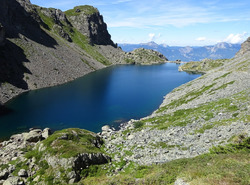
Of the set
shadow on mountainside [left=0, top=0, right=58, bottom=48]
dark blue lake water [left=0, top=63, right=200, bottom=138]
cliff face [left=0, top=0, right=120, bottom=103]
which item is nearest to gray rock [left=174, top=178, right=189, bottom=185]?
dark blue lake water [left=0, top=63, right=200, bottom=138]

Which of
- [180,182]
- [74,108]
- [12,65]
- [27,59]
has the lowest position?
[74,108]

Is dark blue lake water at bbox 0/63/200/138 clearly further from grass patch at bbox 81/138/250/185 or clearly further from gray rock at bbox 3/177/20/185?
grass patch at bbox 81/138/250/185

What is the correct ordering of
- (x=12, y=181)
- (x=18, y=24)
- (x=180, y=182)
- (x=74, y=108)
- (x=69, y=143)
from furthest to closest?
(x=18, y=24) < (x=74, y=108) < (x=69, y=143) < (x=12, y=181) < (x=180, y=182)

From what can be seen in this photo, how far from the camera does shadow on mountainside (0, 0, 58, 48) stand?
13835 cm

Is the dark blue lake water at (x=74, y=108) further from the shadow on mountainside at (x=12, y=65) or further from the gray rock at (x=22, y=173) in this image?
the gray rock at (x=22, y=173)

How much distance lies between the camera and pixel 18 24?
155 metres

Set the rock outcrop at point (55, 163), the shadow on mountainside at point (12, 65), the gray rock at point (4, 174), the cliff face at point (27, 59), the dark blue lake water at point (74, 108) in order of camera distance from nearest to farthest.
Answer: the rock outcrop at point (55, 163), the gray rock at point (4, 174), the dark blue lake water at point (74, 108), the shadow on mountainside at point (12, 65), the cliff face at point (27, 59)

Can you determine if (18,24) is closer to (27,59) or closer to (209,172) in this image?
(27,59)

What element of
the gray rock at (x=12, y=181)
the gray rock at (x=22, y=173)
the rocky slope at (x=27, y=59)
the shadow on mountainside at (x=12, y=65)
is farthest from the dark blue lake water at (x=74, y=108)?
the gray rock at (x=12, y=181)

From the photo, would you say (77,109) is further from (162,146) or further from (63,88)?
(162,146)

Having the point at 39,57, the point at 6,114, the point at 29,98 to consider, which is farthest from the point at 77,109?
the point at 39,57

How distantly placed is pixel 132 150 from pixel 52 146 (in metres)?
13.2

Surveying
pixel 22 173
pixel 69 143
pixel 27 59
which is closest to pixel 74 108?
pixel 69 143

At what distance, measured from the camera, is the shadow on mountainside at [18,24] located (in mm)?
138350
